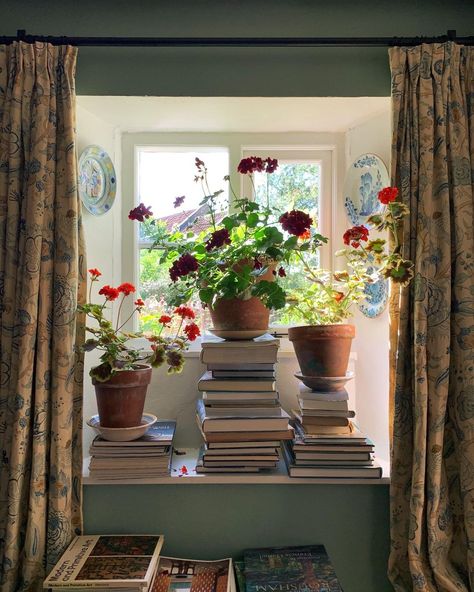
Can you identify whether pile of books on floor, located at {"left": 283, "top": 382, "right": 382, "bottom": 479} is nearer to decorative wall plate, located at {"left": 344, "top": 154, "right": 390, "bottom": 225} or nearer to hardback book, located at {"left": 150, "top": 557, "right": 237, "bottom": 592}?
hardback book, located at {"left": 150, "top": 557, "right": 237, "bottom": 592}

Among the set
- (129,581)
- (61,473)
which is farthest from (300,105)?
(129,581)

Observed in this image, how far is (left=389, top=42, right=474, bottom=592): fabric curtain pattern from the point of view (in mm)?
1439

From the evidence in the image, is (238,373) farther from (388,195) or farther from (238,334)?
(388,195)

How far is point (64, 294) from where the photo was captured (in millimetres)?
1511

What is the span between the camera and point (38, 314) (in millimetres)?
1497

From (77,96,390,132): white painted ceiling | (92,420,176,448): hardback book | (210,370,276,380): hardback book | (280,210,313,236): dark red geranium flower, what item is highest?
(77,96,390,132): white painted ceiling

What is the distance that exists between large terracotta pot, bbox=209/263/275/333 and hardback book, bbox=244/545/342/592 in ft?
2.42

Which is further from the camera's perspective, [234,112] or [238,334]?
[234,112]

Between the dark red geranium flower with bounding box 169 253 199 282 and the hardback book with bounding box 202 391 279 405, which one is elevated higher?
the dark red geranium flower with bounding box 169 253 199 282

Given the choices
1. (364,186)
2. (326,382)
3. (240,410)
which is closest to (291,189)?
(364,186)

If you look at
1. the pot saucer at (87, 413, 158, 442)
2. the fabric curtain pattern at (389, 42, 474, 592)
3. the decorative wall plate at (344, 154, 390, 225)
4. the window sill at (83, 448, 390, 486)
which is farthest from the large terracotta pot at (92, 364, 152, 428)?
the decorative wall plate at (344, 154, 390, 225)

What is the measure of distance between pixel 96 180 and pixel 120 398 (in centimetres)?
88

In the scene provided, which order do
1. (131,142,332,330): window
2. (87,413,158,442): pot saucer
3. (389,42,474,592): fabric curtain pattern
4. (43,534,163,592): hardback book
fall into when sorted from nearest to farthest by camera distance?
(43,534,163,592): hardback book
(389,42,474,592): fabric curtain pattern
(87,413,158,442): pot saucer
(131,142,332,330): window

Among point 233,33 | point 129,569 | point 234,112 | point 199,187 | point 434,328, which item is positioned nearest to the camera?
point 129,569
